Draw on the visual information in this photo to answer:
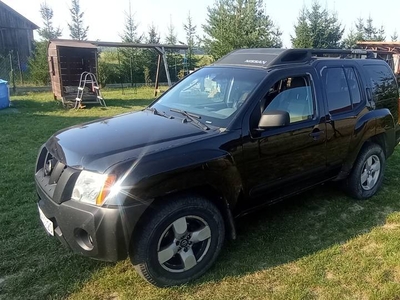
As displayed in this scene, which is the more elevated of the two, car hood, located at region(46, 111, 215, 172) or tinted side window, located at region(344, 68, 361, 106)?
tinted side window, located at region(344, 68, 361, 106)

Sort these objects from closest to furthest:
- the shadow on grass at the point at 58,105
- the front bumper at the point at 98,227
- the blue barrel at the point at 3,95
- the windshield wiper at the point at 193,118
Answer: the front bumper at the point at 98,227 → the windshield wiper at the point at 193,118 → the blue barrel at the point at 3,95 → the shadow on grass at the point at 58,105

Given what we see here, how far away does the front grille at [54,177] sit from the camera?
2479mm

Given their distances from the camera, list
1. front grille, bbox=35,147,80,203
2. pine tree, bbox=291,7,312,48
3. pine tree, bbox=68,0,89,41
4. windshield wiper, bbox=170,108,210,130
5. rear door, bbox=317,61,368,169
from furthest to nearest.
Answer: pine tree, bbox=68,0,89,41 → pine tree, bbox=291,7,312,48 → rear door, bbox=317,61,368,169 → windshield wiper, bbox=170,108,210,130 → front grille, bbox=35,147,80,203

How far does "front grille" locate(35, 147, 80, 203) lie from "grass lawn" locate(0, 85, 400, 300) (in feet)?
2.47

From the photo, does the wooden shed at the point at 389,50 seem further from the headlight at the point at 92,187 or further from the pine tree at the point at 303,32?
the headlight at the point at 92,187

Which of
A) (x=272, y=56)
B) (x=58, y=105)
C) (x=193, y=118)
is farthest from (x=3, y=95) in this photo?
(x=272, y=56)

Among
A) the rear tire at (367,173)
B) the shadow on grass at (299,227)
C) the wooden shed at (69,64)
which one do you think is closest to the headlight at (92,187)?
the shadow on grass at (299,227)

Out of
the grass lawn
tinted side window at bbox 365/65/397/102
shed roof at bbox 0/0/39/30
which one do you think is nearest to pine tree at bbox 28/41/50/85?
shed roof at bbox 0/0/39/30

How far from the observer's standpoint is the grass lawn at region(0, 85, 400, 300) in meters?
2.70

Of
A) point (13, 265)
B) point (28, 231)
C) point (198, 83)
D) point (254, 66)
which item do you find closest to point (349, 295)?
point (254, 66)

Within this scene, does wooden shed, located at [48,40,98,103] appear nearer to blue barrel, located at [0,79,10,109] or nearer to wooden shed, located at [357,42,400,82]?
blue barrel, located at [0,79,10,109]

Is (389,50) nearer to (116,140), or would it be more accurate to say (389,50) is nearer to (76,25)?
(116,140)

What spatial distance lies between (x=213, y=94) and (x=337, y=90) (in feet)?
4.77

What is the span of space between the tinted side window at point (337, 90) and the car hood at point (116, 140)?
161 centimetres
